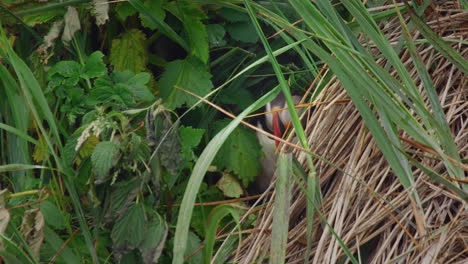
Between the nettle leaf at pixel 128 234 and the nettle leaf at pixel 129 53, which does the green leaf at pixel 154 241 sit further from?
the nettle leaf at pixel 129 53

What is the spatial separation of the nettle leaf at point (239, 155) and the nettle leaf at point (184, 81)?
12 centimetres

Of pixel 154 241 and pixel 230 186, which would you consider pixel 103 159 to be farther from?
pixel 230 186

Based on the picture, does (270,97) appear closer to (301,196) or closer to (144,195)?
(301,196)

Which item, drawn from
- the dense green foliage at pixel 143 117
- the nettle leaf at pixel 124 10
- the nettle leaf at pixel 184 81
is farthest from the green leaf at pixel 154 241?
the nettle leaf at pixel 124 10

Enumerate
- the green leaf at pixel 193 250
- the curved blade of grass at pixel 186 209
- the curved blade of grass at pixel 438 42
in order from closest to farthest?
the curved blade of grass at pixel 186 209 → the curved blade of grass at pixel 438 42 → the green leaf at pixel 193 250

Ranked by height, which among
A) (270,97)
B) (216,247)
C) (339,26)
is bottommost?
(216,247)

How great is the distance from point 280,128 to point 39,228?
0.71m

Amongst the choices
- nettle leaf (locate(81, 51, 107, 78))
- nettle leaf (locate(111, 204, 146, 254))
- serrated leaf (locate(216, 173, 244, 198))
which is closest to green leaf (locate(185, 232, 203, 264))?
nettle leaf (locate(111, 204, 146, 254))

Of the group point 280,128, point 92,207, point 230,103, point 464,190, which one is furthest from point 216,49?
point 464,190

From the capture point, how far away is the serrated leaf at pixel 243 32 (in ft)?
5.49

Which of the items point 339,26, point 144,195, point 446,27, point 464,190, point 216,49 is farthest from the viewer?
point 216,49

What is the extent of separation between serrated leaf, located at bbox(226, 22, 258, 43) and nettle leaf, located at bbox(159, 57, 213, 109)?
15 centimetres

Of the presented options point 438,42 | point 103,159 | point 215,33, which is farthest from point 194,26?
point 438,42

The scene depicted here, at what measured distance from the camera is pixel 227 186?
1.58 m
